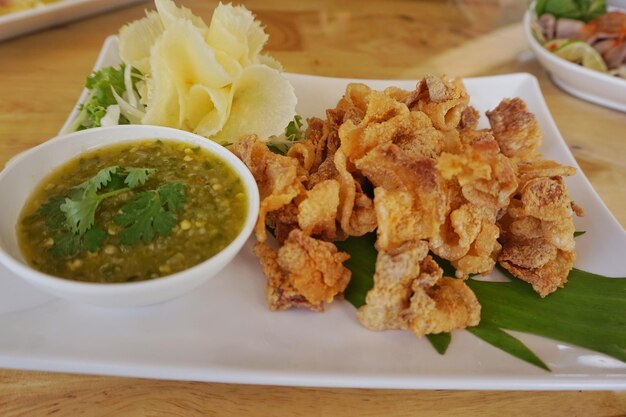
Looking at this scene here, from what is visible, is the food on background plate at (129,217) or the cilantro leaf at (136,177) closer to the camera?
the food on background plate at (129,217)

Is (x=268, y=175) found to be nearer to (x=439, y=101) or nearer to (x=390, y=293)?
(x=390, y=293)

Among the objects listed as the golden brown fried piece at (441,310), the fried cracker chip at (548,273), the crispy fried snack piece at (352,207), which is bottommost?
the fried cracker chip at (548,273)

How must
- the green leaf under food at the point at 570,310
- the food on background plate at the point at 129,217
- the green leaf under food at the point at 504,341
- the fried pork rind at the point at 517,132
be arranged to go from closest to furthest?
the food on background plate at the point at 129,217 < the green leaf under food at the point at 504,341 < the green leaf under food at the point at 570,310 < the fried pork rind at the point at 517,132

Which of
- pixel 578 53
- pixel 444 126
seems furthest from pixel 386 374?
pixel 578 53

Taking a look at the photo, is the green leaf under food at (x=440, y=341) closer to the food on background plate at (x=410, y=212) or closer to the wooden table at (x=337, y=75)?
the food on background plate at (x=410, y=212)

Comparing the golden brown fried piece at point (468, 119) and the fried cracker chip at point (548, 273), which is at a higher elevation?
the golden brown fried piece at point (468, 119)

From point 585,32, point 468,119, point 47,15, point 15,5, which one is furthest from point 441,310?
point 15,5

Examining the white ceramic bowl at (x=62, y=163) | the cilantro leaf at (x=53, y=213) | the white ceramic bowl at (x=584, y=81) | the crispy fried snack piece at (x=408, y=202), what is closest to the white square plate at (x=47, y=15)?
the white ceramic bowl at (x=62, y=163)
